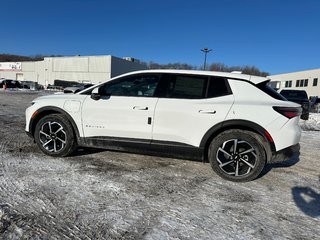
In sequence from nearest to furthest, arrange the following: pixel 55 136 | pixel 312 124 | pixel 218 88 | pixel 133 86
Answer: pixel 218 88
pixel 133 86
pixel 55 136
pixel 312 124

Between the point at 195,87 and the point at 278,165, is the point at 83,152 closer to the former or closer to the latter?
the point at 195,87

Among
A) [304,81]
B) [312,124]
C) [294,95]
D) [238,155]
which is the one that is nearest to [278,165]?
[238,155]

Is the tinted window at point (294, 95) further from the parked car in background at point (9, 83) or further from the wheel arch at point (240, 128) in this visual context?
the parked car in background at point (9, 83)

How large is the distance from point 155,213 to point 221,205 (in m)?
0.88

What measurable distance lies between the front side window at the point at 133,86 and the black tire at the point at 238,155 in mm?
1369

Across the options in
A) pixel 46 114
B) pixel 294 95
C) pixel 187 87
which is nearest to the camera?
pixel 187 87

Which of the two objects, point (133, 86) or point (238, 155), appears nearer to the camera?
point (238, 155)

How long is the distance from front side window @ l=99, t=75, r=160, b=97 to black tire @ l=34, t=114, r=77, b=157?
936mm

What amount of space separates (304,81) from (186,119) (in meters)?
53.0

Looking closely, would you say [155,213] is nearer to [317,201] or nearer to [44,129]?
[317,201]

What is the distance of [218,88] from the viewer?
4203mm

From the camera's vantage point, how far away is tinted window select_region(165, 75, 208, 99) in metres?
4.23

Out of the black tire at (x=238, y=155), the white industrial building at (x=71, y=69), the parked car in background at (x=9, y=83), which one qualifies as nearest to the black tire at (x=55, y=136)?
the black tire at (x=238, y=155)

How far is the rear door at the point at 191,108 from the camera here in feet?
13.5
